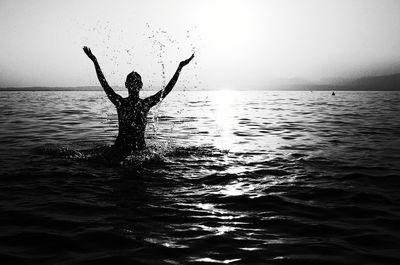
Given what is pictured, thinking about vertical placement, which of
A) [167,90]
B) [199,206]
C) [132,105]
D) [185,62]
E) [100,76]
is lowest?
[199,206]

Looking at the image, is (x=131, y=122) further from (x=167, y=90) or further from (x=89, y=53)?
(x=89, y=53)

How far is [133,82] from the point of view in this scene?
8930 mm

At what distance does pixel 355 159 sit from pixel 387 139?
215 inches

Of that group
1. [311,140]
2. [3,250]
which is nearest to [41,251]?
[3,250]

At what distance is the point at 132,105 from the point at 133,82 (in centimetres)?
78

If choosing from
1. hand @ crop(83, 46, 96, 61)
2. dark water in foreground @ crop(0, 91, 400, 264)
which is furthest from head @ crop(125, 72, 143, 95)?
dark water in foreground @ crop(0, 91, 400, 264)

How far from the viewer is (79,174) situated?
857cm

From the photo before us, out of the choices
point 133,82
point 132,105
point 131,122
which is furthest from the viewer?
point 131,122

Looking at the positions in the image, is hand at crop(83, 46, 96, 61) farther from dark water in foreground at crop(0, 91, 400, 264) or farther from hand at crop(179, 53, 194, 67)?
dark water in foreground at crop(0, 91, 400, 264)

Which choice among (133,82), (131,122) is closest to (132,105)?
(131,122)

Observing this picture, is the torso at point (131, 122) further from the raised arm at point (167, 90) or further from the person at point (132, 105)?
the raised arm at point (167, 90)

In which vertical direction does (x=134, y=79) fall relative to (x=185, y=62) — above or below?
below

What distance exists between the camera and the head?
8930 millimetres

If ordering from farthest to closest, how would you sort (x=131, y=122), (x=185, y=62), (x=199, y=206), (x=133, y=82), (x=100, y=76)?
(x=131, y=122), (x=185, y=62), (x=133, y=82), (x=100, y=76), (x=199, y=206)
